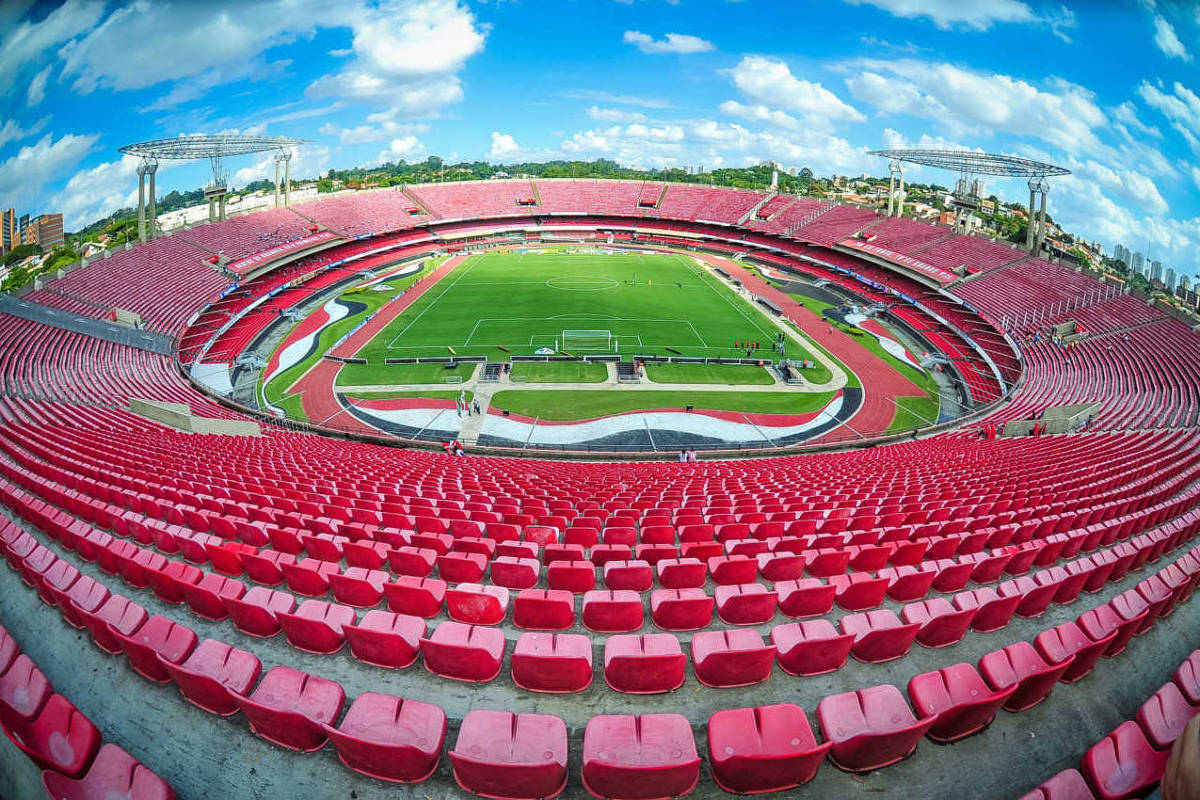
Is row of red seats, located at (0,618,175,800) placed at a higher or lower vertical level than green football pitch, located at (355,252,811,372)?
lower

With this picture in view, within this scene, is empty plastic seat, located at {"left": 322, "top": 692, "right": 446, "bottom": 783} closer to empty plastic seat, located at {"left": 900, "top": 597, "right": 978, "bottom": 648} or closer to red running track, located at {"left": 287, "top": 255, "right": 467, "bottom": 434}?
empty plastic seat, located at {"left": 900, "top": 597, "right": 978, "bottom": 648}

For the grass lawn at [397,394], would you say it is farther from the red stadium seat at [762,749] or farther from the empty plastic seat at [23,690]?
the red stadium seat at [762,749]

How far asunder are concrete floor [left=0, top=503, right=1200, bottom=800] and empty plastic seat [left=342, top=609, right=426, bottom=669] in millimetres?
162

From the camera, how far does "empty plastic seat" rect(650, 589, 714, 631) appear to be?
7430mm

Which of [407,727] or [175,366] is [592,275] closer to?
[175,366]

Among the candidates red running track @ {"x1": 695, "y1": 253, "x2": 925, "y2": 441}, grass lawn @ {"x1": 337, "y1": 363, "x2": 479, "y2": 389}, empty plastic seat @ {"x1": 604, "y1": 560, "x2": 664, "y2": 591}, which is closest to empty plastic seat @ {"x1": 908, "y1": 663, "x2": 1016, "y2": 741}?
empty plastic seat @ {"x1": 604, "y1": 560, "x2": 664, "y2": 591}

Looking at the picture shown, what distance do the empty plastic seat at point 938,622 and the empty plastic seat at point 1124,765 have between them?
7.14 ft

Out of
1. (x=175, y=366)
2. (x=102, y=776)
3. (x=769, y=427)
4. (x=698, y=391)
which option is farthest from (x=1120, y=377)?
(x=175, y=366)

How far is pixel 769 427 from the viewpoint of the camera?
3058 cm

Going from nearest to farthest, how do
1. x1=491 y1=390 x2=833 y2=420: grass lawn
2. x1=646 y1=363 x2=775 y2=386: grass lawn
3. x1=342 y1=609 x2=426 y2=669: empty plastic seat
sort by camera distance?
x1=342 y1=609 x2=426 y2=669: empty plastic seat → x1=491 y1=390 x2=833 y2=420: grass lawn → x1=646 y1=363 x2=775 y2=386: grass lawn

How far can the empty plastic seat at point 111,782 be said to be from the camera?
14.8 ft

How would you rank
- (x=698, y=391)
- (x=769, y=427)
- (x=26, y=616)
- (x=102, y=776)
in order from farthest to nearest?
(x=698, y=391) < (x=769, y=427) < (x=26, y=616) < (x=102, y=776)

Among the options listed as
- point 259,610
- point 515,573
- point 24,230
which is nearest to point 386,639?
point 259,610

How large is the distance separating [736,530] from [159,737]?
28.9ft
